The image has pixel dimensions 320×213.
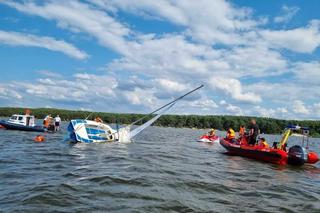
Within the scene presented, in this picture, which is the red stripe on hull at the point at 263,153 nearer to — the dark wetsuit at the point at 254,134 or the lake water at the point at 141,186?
the dark wetsuit at the point at 254,134

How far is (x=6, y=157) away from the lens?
1727cm

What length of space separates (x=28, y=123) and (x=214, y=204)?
31689 mm

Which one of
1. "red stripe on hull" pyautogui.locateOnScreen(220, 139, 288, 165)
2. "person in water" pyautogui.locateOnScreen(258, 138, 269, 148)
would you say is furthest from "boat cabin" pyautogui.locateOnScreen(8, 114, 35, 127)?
"person in water" pyautogui.locateOnScreen(258, 138, 269, 148)

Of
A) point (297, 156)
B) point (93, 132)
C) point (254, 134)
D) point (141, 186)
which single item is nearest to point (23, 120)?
point (93, 132)

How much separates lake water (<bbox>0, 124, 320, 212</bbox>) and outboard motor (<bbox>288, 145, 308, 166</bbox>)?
1.70 m

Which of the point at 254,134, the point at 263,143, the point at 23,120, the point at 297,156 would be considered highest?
the point at 23,120

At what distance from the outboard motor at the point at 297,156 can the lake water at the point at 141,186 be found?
1.70 meters

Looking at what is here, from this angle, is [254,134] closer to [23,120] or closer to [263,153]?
[263,153]

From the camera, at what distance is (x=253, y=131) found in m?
23.7

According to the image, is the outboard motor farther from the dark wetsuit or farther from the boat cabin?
the boat cabin

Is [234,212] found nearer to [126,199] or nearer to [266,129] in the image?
[126,199]

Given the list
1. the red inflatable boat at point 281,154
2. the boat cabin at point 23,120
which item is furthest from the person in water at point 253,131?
the boat cabin at point 23,120

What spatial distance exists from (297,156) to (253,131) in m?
3.69

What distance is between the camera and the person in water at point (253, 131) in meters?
23.3
